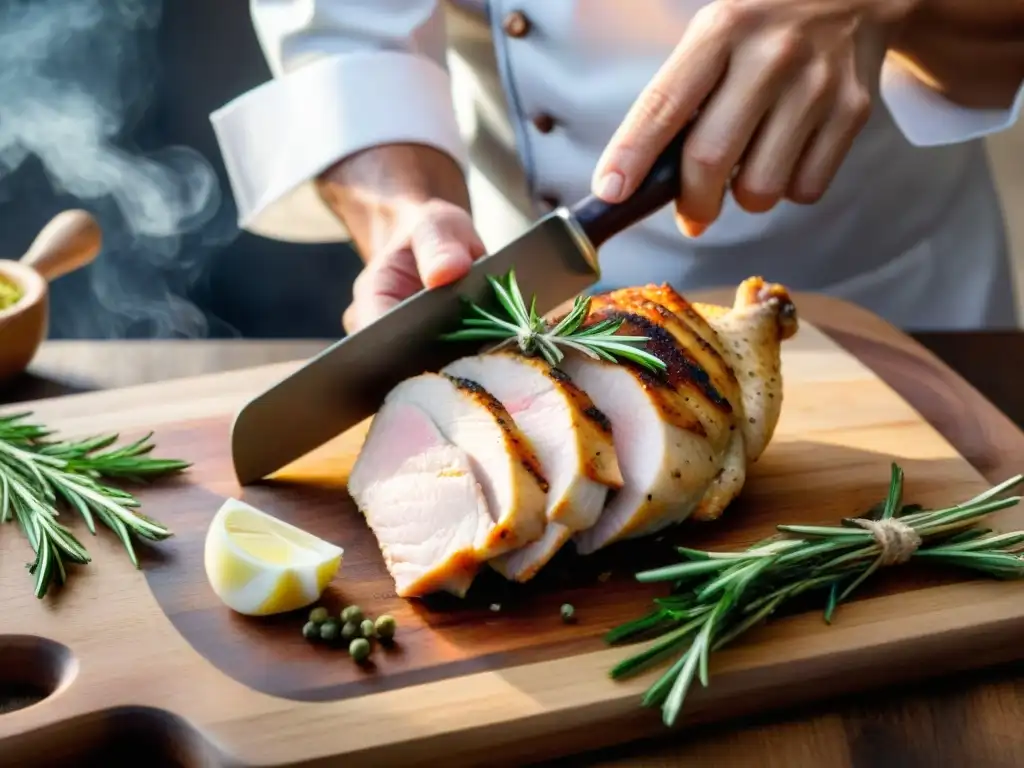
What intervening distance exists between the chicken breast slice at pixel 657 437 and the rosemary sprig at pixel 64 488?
76cm

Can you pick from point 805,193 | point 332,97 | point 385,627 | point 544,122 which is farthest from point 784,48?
point 385,627

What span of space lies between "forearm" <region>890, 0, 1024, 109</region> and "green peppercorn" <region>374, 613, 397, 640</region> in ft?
5.48

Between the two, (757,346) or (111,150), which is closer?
(757,346)

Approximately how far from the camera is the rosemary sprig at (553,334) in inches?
73.7

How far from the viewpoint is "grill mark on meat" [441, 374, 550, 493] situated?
1748mm

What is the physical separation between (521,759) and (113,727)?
22.1 inches

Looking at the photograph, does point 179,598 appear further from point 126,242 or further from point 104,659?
point 126,242

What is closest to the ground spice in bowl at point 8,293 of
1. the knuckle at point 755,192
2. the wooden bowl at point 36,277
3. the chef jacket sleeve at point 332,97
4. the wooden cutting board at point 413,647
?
the wooden bowl at point 36,277

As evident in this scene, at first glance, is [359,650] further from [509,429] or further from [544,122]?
[544,122]

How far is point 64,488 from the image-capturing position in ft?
6.45

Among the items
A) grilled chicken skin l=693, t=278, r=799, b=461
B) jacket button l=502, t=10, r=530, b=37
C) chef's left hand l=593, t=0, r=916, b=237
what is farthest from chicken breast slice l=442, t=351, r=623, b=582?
jacket button l=502, t=10, r=530, b=37

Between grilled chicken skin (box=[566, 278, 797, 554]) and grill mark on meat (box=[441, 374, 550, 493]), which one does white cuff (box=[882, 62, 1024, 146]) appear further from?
grill mark on meat (box=[441, 374, 550, 493])

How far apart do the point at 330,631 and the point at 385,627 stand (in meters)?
0.08

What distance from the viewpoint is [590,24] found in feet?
8.96
